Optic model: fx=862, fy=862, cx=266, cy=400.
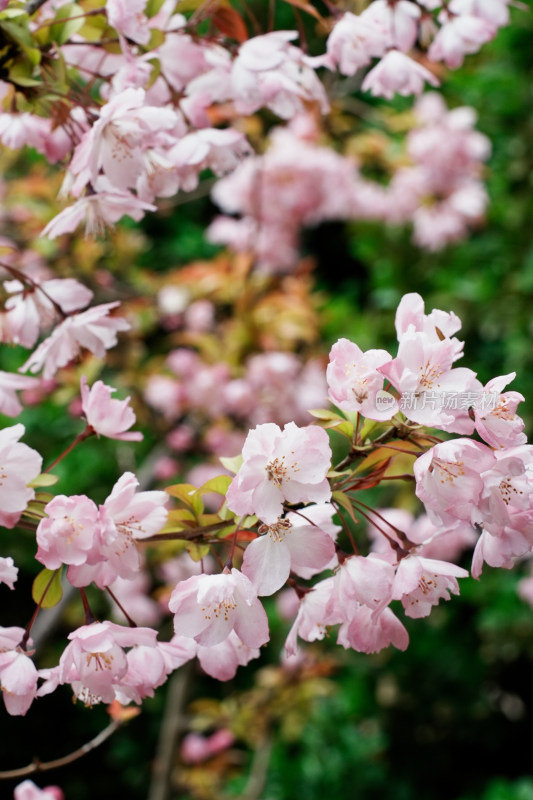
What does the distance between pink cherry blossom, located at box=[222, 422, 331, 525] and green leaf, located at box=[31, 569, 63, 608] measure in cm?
14

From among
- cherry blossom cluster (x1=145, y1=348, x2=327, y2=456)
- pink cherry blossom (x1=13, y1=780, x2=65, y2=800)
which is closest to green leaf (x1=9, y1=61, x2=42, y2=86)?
pink cherry blossom (x1=13, y1=780, x2=65, y2=800)

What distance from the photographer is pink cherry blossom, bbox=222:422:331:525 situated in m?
0.51

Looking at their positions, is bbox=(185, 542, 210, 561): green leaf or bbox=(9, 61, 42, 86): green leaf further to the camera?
bbox=(9, 61, 42, 86): green leaf

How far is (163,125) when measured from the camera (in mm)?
663

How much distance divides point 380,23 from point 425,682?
306 centimetres

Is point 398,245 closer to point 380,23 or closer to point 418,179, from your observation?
point 418,179

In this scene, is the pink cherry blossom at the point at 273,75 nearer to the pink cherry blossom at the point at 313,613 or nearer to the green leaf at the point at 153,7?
the green leaf at the point at 153,7

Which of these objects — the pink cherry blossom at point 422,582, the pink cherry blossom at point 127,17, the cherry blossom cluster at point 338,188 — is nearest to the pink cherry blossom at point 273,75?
the pink cherry blossom at point 127,17

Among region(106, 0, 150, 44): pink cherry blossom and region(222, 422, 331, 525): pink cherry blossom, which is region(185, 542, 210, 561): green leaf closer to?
region(222, 422, 331, 525): pink cherry blossom

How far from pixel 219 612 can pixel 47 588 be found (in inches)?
4.6

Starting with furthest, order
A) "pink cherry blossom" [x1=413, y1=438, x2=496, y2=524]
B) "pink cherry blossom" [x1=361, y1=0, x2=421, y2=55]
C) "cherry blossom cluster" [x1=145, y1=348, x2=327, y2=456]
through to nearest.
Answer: "cherry blossom cluster" [x1=145, y1=348, x2=327, y2=456], "pink cherry blossom" [x1=361, y1=0, x2=421, y2=55], "pink cherry blossom" [x1=413, y1=438, x2=496, y2=524]

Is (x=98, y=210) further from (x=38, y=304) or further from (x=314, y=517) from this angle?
(x=314, y=517)

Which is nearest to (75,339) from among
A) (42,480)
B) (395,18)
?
(42,480)

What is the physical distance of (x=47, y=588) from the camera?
0.56m
